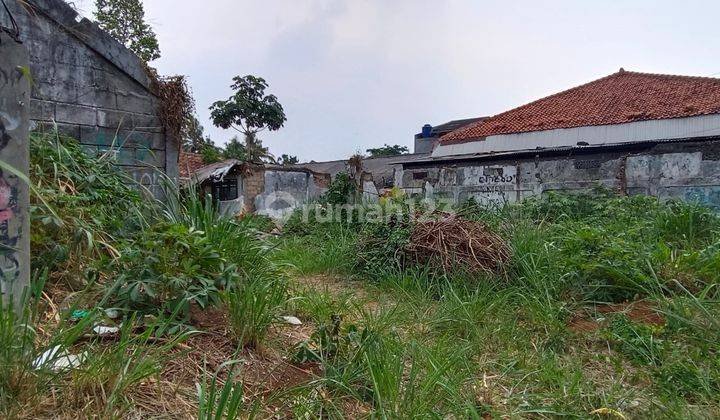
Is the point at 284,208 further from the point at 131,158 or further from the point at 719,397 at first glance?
the point at 719,397

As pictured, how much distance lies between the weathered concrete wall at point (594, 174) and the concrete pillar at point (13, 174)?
20.4ft

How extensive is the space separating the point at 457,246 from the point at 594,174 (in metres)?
6.95

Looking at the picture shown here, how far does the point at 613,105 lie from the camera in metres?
14.8

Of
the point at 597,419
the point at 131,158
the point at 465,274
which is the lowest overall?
the point at 597,419

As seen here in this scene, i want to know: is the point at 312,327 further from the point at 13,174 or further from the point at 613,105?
the point at 613,105

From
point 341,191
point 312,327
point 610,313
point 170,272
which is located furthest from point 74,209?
point 341,191

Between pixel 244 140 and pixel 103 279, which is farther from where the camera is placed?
pixel 244 140

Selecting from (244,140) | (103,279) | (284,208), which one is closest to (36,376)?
(103,279)

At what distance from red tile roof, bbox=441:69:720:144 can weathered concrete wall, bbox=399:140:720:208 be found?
15.8ft

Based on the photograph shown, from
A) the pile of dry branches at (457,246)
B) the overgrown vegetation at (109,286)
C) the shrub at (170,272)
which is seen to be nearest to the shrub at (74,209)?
the overgrown vegetation at (109,286)

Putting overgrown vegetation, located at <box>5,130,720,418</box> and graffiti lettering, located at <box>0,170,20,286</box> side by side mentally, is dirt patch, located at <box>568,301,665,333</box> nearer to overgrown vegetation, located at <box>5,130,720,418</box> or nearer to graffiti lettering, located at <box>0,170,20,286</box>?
overgrown vegetation, located at <box>5,130,720,418</box>

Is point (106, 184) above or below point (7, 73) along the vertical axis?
below

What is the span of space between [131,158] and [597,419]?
4.52m

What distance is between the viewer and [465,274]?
4.07 metres
